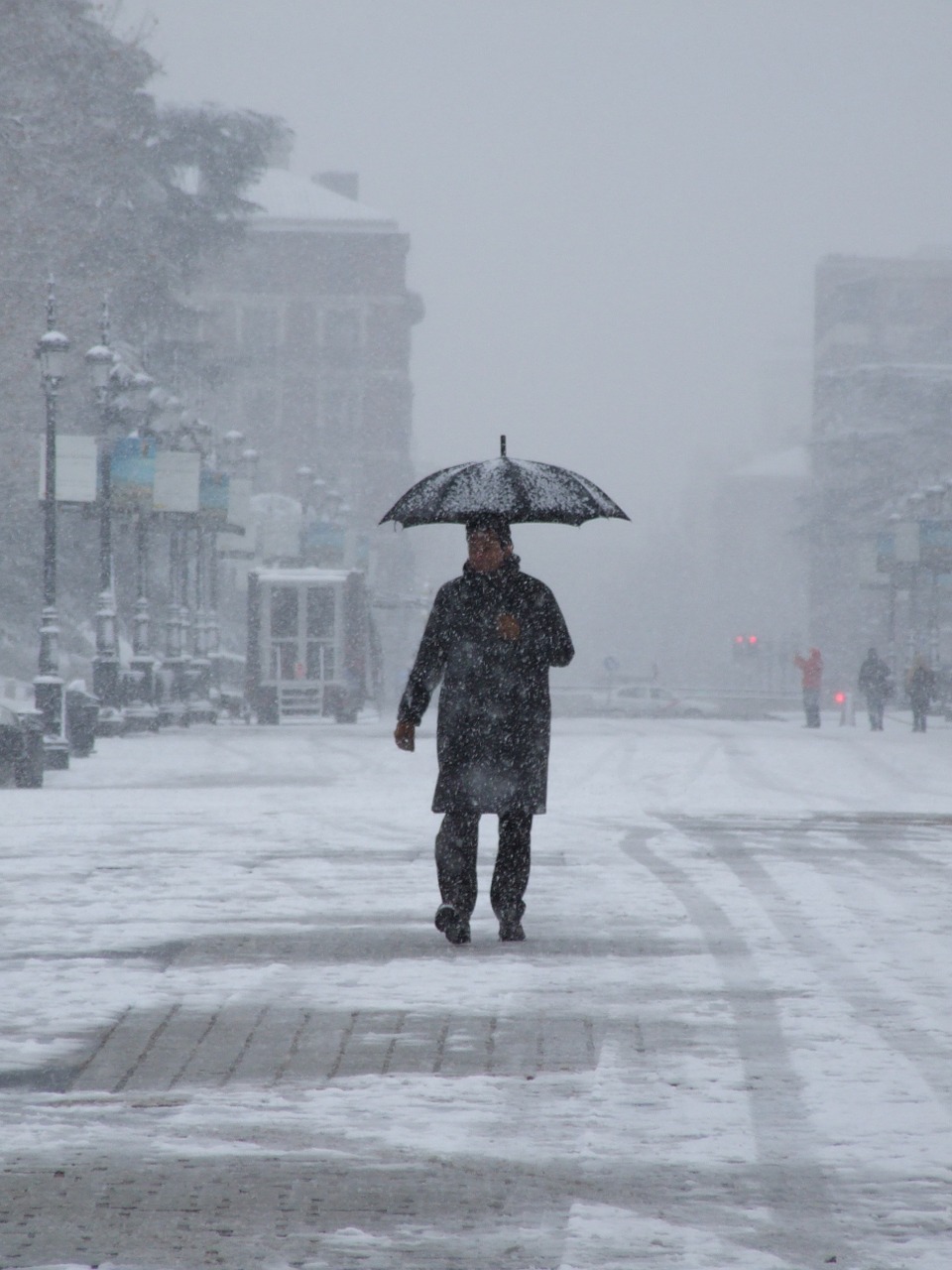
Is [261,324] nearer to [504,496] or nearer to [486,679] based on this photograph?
[504,496]

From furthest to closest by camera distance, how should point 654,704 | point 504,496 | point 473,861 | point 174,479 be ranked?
1. point 654,704
2. point 174,479
3. point 504,496
4. point 473,861

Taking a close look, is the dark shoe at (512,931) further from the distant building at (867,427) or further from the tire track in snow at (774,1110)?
the distant building at (867,427)

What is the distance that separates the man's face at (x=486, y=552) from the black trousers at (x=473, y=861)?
0.94 m

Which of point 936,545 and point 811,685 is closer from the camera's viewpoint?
point 811,685

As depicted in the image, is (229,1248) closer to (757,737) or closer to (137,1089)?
(137,1089)

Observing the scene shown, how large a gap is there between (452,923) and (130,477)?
25327 mm

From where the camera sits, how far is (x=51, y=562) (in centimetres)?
2780

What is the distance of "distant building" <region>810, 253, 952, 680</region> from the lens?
9188 centimetres

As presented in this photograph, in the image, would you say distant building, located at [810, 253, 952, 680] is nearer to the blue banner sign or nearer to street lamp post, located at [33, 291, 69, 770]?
the blue banner sign

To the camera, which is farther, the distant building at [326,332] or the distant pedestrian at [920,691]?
the distant building at [326,332]

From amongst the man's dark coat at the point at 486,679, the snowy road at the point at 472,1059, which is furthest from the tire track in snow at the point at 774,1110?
the man's dark coat at the point at 486,679

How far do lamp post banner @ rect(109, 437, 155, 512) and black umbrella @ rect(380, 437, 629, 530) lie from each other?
79.2 ft

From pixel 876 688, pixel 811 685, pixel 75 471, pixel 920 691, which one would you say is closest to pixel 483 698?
pixel 75 471

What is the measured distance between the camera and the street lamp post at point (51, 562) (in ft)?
83.4
